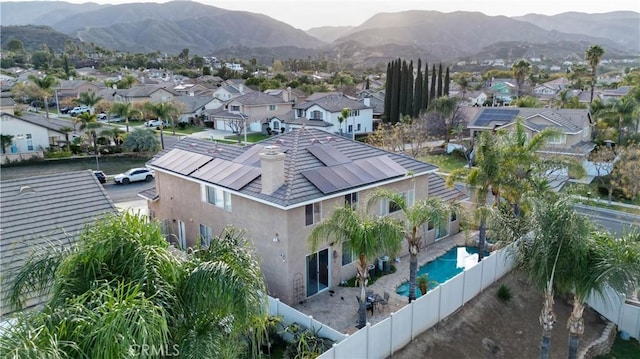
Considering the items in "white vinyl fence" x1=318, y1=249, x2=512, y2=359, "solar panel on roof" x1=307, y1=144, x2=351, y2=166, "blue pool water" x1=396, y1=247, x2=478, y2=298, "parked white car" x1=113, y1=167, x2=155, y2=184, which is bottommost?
"blue pool water" x1=396, y1=247, x2=478, y2=298

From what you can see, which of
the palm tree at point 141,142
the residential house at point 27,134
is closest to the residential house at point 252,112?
the palm tree at point 141,142

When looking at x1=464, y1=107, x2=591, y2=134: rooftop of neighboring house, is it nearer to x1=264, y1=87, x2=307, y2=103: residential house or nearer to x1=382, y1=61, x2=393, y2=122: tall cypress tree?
x1=382, y1=61, x2=393, y2=122: tall cypress tree

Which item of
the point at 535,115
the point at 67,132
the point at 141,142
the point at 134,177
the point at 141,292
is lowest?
the point at 134,177

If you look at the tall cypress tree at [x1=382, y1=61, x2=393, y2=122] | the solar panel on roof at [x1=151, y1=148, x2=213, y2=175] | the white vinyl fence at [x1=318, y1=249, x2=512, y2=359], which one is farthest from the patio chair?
the tall cypress tree at [x1=382, y1=61, x2=393, y2=122]

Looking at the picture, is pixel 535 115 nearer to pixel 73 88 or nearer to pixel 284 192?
pixel 284 192

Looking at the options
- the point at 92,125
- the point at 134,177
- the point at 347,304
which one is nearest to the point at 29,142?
the point at 92,125

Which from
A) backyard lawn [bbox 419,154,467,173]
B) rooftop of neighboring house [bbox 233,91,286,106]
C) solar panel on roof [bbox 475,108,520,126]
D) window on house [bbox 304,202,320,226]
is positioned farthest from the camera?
rooftop of neighboring house [bbox 233,91,286,106]

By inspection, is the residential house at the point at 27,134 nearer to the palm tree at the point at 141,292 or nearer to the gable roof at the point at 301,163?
the gable roof at the point at 301,163
